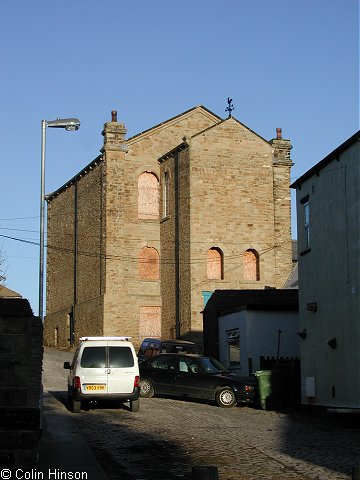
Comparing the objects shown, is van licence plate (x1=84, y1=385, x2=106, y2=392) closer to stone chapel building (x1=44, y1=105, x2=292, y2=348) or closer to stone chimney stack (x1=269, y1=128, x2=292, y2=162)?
stone chapel building (x1=44, y1=105, x2=292, y2=348)

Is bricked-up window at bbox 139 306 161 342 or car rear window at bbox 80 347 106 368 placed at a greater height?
bricked-up window at bbox 139 306 161 342

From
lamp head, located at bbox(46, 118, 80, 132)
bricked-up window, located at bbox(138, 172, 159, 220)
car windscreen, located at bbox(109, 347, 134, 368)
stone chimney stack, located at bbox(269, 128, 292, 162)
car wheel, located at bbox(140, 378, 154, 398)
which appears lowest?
car wheel, located at bbox(140, 378, 154, 398)

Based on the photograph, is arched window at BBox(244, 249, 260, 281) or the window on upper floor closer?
the window on upper floor

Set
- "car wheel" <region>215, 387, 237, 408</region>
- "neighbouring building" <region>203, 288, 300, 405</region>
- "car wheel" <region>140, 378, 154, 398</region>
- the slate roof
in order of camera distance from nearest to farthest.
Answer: "car wheel" <region>215, 387, 237, 408</region> → "car wheel" <region>140, 378, 154, 398</region> → "neighbouring building" <region>203, 288, 300, 405</region> → the slate roof

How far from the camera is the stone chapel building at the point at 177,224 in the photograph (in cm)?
4850

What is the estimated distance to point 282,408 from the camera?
25531 mm

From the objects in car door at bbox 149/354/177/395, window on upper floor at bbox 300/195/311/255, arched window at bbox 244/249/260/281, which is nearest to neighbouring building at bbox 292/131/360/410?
window on upper floor at bbox 300/195/311/255

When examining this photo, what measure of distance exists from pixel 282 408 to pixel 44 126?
11.1 metres

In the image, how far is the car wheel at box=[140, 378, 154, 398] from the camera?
86.8ft

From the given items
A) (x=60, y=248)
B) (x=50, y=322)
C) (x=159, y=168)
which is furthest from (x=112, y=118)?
(x=50, y=322)

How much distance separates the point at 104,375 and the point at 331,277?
6759 millimetres

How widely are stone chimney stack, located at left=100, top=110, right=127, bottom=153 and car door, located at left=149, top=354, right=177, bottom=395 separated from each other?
26.7 m

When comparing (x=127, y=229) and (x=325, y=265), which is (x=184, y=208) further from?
(x=325, y=265)

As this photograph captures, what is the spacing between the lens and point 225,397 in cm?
2523
